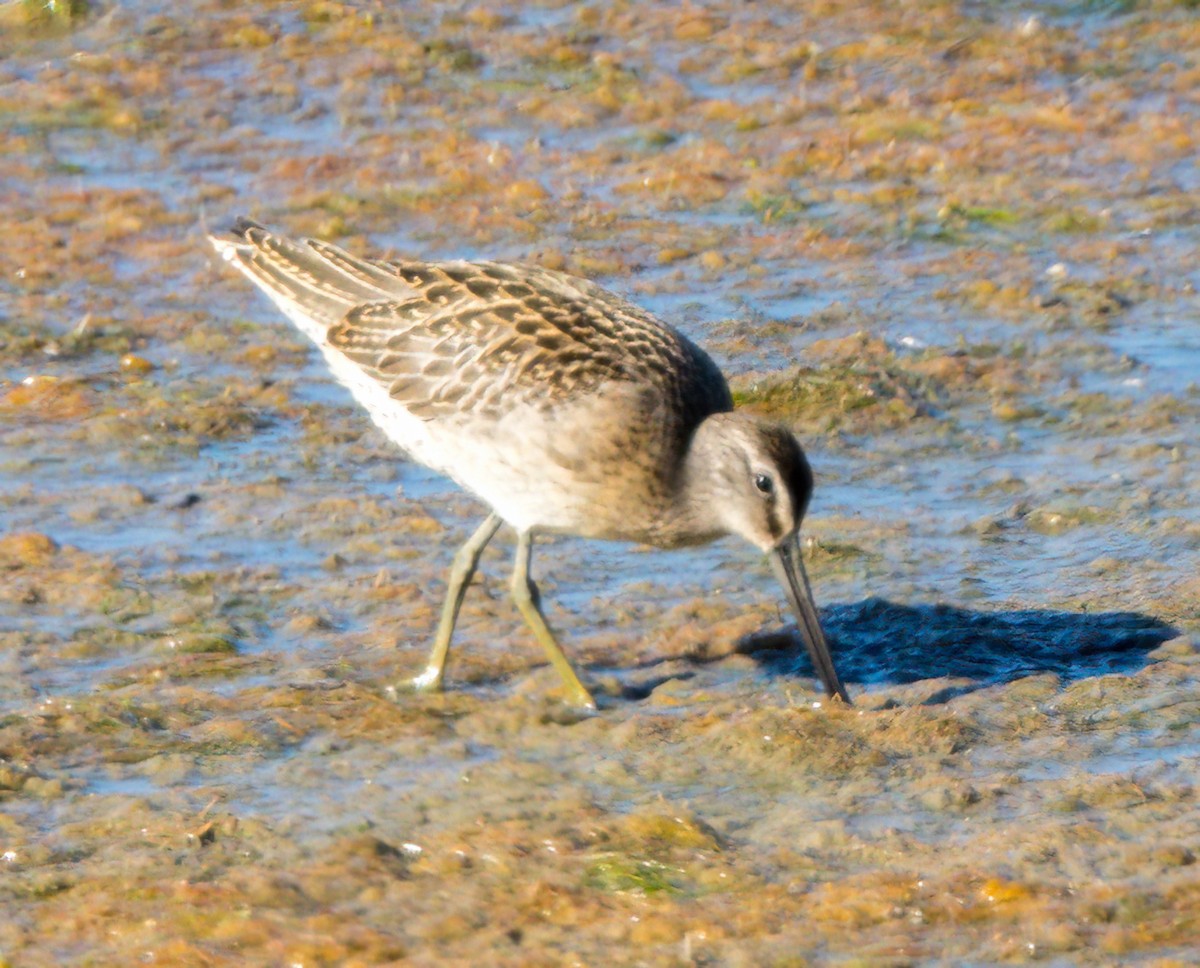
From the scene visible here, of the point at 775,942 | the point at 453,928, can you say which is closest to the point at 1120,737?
the point at 775,942

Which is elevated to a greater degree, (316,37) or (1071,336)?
(316,37)

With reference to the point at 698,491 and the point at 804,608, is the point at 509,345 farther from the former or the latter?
the point at 804,608

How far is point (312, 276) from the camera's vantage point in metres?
6.62

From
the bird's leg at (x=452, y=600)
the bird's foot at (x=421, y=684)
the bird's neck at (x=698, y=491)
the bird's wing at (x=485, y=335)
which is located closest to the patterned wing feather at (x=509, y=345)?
the bird's wing at (x=485, y=335)

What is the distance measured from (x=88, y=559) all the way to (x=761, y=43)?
6.53 m

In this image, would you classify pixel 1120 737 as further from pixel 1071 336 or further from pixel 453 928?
pixel 1071 336

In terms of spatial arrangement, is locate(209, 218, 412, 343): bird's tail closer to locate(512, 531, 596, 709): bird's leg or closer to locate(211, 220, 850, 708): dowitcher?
locate(211, 220, 850, 708): dowitcher

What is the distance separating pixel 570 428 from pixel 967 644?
1.47 meters

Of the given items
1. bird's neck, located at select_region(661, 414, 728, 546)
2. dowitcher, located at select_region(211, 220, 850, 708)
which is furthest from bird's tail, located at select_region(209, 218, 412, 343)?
bird's neck, located at select_region(661, 414, 728, 546)

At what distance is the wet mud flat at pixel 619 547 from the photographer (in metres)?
4.67

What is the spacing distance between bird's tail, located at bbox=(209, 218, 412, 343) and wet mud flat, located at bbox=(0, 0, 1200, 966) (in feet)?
2.60

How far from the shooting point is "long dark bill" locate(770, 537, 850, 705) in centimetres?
582

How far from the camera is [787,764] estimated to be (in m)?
5.36

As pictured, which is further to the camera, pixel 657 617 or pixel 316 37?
pixel 316 37
